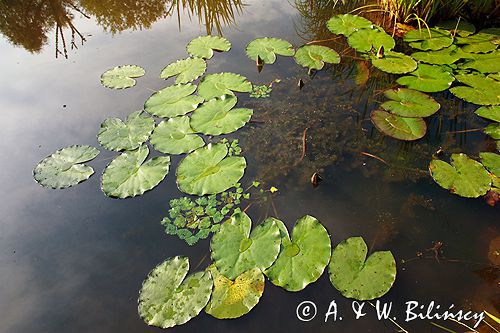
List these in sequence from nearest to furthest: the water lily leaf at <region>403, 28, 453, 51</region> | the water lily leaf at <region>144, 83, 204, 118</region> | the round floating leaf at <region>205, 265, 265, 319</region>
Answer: the round floating leaf at <region>205, 265, 265, 319</region>, the water lily leaf at <region>144, 83, 204, 118</region>, the water lily leaf at <region>403, 28, 453, 51</region>

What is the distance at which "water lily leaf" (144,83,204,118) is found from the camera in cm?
315

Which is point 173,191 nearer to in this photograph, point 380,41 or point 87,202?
point 87,202

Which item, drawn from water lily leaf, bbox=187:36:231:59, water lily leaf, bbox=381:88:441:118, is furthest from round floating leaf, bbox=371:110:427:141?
water lily leaf, bbox=187:36:231:59

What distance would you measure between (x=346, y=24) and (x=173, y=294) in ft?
11.7

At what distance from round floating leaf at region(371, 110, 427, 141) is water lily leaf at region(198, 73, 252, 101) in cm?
125

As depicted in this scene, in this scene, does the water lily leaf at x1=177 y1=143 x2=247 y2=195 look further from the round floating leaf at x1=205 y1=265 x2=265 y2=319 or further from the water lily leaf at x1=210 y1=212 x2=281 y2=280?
the round floating leaf at x1=205 y1=265 x2=265 y2=319

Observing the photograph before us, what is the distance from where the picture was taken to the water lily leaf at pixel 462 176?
7.95 ft

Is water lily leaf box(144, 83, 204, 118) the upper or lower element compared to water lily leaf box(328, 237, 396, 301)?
upper

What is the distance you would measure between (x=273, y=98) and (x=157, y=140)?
119 cm

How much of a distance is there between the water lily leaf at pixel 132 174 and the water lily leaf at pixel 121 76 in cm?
110

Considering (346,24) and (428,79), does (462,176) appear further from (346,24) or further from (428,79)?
(346,24)

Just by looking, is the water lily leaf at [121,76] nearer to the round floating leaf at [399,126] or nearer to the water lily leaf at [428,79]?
the round floating leaf at [399,126]

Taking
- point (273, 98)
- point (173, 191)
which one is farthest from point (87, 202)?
point (273, 98)

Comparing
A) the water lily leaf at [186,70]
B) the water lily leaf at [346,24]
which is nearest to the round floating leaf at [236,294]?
the water lily leaf at [186,70]
